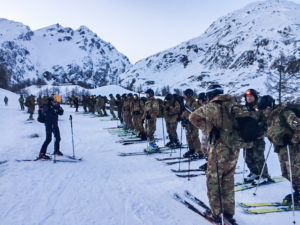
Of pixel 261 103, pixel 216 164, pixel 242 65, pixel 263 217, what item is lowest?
pixel 263 217

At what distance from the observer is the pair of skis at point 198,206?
3.68 metres

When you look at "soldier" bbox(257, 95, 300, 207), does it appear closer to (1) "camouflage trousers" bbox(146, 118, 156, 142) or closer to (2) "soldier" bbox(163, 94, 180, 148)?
(2) "soldier" bbox(163, 94, 180, 148)

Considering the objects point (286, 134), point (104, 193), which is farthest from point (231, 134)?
point (104, 193)

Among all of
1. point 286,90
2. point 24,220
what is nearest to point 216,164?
point 24,220

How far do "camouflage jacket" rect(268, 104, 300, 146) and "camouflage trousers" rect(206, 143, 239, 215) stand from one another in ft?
3.74

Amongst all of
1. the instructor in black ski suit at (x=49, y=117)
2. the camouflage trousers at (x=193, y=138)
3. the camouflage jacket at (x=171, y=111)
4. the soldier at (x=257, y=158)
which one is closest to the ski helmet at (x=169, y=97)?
the camouflage jacket at (x=171, y=111)

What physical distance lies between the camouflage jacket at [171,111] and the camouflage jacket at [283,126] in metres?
4.62

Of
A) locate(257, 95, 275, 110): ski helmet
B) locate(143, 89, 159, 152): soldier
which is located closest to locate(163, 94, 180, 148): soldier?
locate(143, 89, 159, 152): soldier

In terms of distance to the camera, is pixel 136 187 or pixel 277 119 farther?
pixel 136 187

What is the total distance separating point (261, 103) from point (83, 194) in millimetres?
4193

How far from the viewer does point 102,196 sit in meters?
4.65

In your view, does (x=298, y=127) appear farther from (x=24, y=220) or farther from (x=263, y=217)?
(x=24, y=220)

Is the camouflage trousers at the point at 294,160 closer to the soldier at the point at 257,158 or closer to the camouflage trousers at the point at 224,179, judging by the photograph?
the soldier at the point at 257,158

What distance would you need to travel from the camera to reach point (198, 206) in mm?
4230
